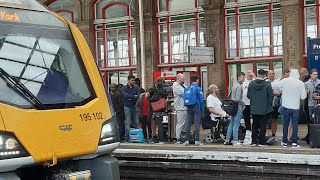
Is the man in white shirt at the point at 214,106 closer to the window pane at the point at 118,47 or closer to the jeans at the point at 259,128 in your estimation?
the jeans at the point at 259,128

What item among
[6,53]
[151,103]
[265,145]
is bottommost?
[265,145]

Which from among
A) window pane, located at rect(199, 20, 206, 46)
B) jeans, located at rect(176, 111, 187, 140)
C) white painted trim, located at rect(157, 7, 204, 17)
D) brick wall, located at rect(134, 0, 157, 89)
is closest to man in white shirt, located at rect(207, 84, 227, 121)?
jeans, located at rect(176, 111, 187, 140)

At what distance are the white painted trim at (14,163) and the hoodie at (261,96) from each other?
21.3ft

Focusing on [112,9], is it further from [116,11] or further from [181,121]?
[181,121]

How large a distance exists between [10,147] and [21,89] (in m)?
0.68

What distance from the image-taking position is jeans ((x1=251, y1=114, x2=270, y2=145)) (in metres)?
10.8

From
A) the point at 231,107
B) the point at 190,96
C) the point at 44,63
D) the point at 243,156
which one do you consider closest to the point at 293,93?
the point at 231,107

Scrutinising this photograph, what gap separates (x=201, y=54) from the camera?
19.7 metres

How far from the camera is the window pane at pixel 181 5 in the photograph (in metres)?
21.5

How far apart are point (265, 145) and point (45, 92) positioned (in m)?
6.47

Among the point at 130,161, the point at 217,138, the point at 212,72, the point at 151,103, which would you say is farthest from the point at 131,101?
the point at 212,72

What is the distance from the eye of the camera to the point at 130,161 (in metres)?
7.86

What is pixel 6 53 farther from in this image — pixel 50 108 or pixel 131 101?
pixel 131 101

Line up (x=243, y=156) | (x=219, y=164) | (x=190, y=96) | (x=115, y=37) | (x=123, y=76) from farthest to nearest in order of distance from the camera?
(x=123, y=76) → (x=115, y=37) → (x=190, y=96) → (x=219, y=164) → (x=243, y=156)
